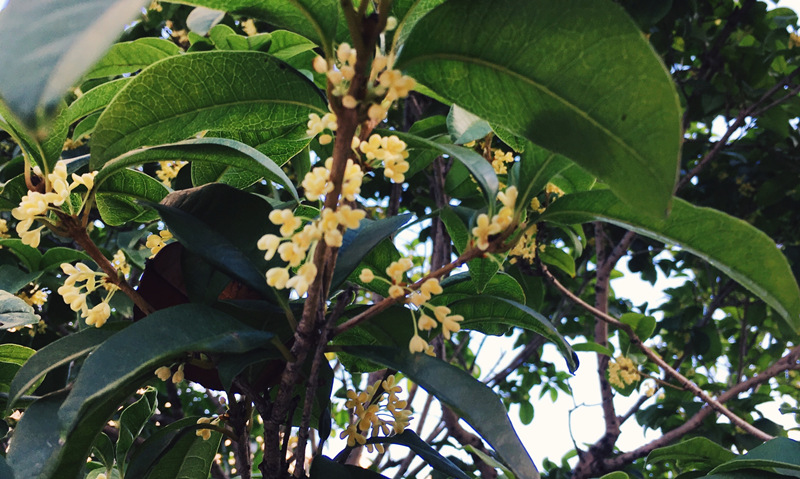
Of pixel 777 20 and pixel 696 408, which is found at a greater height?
pixel 777 20

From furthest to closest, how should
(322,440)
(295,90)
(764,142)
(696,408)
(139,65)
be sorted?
(764,142) < (696,408) < (139,65) < (322,440) < (295,90)

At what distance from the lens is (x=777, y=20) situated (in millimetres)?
2885

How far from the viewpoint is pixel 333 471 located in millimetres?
825

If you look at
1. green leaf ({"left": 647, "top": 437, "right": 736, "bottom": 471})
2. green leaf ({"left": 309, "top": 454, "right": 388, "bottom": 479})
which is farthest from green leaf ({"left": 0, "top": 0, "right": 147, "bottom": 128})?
green leaf ({"left": 647, "top": 437, "right": 736, "bottom": 471})

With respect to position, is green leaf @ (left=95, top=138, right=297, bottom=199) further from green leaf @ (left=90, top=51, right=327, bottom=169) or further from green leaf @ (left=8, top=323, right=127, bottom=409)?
green leaf @ (left=8, top=323, right=127, bottom=409)

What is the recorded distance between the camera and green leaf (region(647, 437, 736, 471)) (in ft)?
3.98

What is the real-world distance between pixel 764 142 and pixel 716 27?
611 millimetres

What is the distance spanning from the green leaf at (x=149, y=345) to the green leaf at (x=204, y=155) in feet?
0.56

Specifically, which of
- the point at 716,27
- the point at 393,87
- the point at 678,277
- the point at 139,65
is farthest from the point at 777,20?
the point at 393,87

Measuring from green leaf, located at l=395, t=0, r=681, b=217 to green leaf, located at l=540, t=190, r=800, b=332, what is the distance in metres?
0.08

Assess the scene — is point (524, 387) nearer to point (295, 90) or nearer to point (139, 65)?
point (139, 65)

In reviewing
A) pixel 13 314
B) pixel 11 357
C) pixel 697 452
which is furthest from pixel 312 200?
pixel 697 452

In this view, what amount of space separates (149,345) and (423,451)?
45 cm

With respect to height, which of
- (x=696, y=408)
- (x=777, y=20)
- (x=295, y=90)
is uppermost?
(x=777, y=20)
